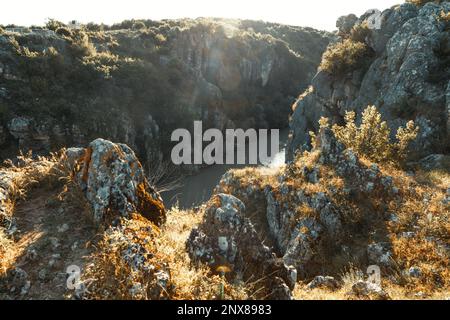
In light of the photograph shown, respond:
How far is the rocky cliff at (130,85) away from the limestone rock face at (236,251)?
3359 centimetres

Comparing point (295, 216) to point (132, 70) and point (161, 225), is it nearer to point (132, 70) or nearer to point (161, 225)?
point (161, 225)

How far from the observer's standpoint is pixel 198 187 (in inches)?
1631

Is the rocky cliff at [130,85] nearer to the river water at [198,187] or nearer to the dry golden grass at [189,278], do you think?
the river water at [198,187]

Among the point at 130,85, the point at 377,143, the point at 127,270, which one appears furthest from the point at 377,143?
the point at 130,85

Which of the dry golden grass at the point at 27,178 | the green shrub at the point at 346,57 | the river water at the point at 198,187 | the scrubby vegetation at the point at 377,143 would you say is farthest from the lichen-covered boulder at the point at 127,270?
the green shrub at the point at 346,57

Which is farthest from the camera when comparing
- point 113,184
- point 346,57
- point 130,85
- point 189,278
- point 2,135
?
point 130,85

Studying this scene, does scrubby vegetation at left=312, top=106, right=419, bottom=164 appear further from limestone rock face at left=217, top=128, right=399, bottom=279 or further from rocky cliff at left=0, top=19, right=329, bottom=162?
rocky cliff at left=0, top=19, right=329, bottom=162

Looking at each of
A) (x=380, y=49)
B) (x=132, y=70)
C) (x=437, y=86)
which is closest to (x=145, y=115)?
(x=132, y=70)

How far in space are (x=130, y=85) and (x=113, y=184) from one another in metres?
43.9

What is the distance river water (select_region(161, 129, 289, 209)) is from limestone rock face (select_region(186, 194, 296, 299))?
25568 mm

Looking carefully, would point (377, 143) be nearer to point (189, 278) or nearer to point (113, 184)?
point (113, 184)

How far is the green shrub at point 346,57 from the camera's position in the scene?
3328 cm

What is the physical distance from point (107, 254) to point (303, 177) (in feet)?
35.9

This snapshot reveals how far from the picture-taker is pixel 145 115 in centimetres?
4762
